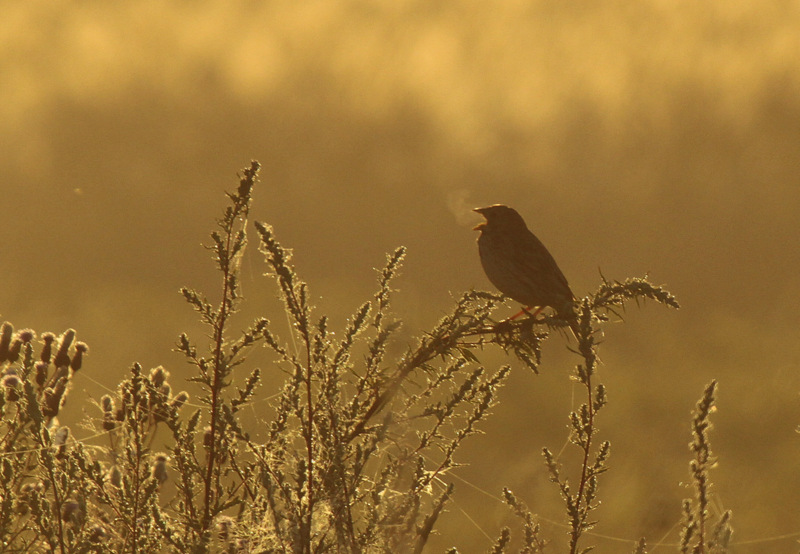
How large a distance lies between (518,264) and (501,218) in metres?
0.54

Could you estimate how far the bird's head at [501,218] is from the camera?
20.2 ft

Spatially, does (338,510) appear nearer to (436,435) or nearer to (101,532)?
(436,435)

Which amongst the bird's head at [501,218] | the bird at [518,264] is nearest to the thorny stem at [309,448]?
the bird at [518,264]

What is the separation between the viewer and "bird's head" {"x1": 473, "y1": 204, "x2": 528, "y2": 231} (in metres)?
6.16

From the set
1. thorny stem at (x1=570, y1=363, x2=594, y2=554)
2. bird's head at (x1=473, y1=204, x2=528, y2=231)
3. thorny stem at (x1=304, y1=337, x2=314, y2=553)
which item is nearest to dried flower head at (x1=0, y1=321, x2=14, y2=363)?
thorny stem at (x1=304, y1=337, x2=314, y2=553)

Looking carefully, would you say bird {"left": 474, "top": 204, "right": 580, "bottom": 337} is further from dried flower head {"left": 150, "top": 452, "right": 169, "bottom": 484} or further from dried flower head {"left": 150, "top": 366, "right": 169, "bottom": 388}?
dried flower head {"left": 150, "top": 452, "right": 169, "bottom": 484}

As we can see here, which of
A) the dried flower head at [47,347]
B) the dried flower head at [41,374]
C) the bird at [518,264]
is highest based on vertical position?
the bird at [518,264]

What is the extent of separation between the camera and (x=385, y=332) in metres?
2.97

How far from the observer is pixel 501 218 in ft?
20.5

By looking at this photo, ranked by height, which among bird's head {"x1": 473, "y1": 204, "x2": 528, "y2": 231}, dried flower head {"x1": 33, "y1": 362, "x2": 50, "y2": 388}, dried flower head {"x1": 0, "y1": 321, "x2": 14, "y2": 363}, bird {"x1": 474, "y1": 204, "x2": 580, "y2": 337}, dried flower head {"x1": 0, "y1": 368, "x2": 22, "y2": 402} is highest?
bird's head {"x1": 473, "y1": 204, "x2": 528, "y2": 231}

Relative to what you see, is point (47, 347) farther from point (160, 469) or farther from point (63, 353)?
point (160, 469)

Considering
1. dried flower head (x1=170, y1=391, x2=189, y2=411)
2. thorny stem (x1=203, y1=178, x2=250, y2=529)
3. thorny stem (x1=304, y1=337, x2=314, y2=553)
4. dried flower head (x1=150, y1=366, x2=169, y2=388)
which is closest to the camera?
thorny stem (x1=304, y1=337, x2=314, y2=553)

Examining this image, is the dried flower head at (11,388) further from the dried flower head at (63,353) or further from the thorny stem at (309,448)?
the thorny stem at (309,448)

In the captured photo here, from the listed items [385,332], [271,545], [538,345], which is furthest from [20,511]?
[538,345]
